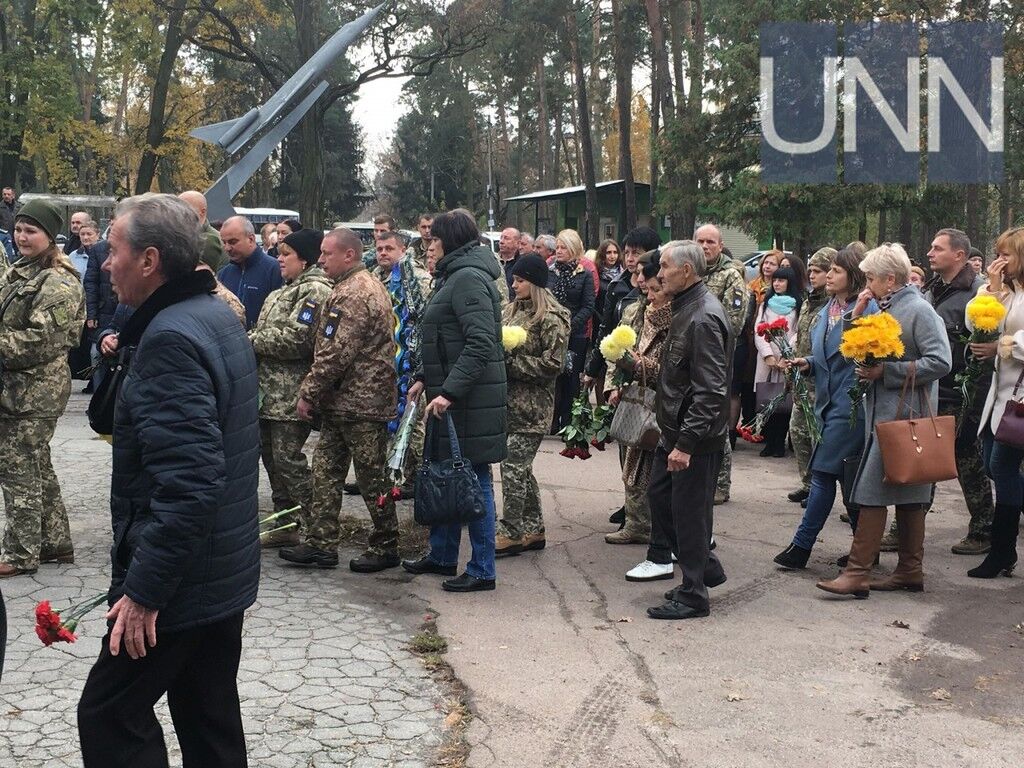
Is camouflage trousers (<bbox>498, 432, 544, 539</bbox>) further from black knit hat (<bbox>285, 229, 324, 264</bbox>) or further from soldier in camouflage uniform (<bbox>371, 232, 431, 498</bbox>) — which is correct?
black knit hat (<bbox>285, 229, 324, 264</bbox>)

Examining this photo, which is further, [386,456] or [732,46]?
[732,46]

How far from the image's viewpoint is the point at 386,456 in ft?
21.6

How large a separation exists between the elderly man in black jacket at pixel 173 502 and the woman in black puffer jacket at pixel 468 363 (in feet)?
9.26

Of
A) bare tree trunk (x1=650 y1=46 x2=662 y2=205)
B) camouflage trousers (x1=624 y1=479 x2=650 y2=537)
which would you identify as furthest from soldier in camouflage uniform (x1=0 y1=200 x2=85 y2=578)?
bare tree trunk (x1=650 y1=46 x2=662 y2=205)

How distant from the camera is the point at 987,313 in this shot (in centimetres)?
647

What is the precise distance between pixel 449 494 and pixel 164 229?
3107 mm

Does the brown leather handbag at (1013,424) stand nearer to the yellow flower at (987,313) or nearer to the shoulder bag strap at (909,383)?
the yellow flower at (987,313)

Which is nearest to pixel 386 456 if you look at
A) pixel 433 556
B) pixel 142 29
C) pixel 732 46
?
pixel 433 556

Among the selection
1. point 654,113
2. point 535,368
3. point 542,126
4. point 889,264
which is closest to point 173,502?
point 535,368

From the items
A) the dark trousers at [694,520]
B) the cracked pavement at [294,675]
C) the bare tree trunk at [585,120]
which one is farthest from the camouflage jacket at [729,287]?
the bare tree trunk at [585,120]

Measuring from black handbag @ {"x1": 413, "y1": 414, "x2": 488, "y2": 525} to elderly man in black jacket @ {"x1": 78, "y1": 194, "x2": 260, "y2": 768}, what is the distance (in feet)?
8.81

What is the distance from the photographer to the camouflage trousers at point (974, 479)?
24.0 feet

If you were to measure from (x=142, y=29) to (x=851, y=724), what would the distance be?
31.9 meters

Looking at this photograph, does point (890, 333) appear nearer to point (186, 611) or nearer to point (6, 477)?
point (186, 611)
